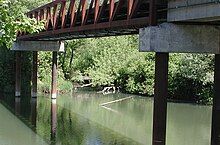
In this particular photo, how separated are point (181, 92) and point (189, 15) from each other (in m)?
27.6

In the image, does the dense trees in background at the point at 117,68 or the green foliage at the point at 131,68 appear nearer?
the green foliage at the point at 131,68

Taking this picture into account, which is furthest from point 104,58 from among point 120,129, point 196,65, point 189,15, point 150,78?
point 189,15

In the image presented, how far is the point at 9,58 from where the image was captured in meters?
38.4

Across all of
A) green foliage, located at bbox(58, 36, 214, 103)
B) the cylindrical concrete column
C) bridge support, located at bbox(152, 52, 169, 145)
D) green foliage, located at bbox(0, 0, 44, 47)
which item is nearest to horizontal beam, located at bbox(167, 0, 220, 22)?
bridge support, located at bbox(152, 52, 169, 145)

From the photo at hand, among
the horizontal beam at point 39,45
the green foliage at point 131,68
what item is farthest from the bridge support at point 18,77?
the green foliage at point 131,68

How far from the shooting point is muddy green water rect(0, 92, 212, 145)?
20.4 m

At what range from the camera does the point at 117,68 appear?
44.6 m

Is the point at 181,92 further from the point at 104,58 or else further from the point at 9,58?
the point at 9,58

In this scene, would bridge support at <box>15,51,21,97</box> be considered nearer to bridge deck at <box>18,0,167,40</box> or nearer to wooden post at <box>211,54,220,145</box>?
bridge deck at <box>18,0,167,40</box>

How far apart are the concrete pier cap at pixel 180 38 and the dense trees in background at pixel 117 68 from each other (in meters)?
21.4

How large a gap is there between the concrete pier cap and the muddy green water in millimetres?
7829

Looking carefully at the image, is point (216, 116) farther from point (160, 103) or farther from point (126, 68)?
point (126, 68)

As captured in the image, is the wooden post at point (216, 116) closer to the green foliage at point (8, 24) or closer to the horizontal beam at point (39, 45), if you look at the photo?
the green foliage at point (8, 24)

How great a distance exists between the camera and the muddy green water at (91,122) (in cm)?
2044
